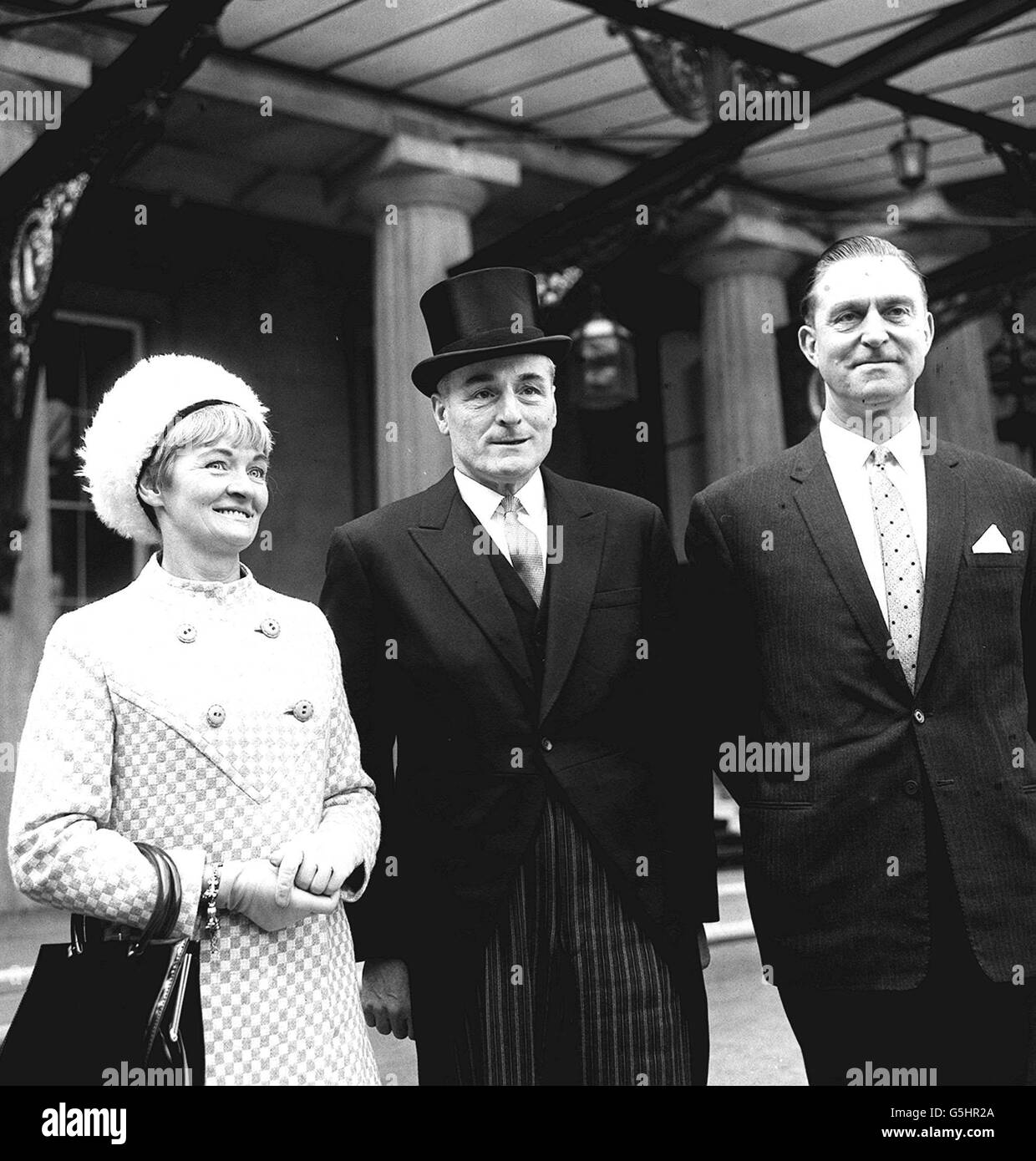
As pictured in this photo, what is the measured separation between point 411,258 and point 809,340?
203 inches

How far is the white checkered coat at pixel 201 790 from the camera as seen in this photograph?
6.31ft

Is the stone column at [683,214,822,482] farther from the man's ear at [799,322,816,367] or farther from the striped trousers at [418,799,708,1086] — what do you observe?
the striped trousers at [418,799,708,1086]

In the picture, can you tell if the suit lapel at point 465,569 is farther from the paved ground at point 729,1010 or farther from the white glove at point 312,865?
the paved ground at point 729,1010

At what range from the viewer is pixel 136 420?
2.14m

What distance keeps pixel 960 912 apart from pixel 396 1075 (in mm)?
2067

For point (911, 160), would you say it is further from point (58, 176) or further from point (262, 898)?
point (262, 898)

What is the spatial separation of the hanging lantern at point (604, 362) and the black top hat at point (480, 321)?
4782mm

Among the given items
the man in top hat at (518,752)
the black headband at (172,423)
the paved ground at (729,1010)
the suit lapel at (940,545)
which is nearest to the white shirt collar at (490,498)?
the man in top hat at (518,752)

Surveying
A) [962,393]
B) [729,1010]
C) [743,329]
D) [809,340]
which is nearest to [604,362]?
[743,329]

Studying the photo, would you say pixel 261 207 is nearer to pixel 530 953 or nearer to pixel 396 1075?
pixel 396 1075

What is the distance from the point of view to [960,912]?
90.6 inches

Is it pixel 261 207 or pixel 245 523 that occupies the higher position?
pixel 261 207

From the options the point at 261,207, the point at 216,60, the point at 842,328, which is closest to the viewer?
the point at 842,328

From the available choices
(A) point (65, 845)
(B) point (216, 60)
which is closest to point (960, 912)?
(A) point (65, 845)
